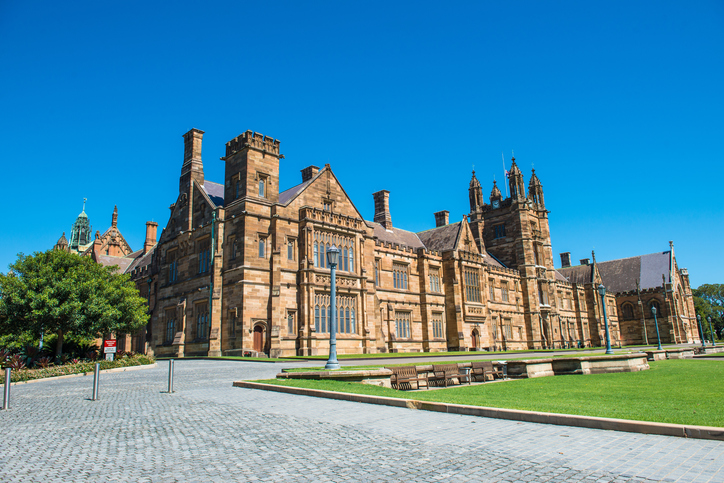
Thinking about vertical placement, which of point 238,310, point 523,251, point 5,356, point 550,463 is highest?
point 523,251

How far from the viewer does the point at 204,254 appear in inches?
1447

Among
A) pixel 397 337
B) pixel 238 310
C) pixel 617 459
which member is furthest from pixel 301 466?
pixel 397 337

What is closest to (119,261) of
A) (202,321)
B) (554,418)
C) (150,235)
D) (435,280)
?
(150,235)

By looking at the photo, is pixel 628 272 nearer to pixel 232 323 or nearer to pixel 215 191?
pixel 215 191

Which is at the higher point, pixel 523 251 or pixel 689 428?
pixel 523 251

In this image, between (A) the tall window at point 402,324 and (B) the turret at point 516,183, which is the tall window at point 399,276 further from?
(B) the turret at point 516,183

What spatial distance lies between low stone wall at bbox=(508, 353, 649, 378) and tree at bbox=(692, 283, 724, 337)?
96.7 metres

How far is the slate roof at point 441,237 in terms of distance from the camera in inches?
2010

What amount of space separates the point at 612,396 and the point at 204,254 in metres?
31.5

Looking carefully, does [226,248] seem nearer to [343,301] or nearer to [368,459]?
[343,301]

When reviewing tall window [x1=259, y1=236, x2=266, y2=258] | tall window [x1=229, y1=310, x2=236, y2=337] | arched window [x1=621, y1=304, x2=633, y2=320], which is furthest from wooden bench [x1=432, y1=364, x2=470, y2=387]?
arched window [x1=621, y1=304, x2=633, y2=320]

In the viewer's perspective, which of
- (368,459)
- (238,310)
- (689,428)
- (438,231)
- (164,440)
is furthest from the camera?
(438,231)

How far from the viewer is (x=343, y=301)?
35688 mm

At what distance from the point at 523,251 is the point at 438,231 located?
13.9m
